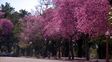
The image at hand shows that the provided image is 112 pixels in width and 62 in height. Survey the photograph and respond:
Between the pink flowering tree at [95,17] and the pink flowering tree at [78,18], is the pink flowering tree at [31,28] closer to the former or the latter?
the pink flowering tree at [78,18]

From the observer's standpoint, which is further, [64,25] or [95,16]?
[64,25]

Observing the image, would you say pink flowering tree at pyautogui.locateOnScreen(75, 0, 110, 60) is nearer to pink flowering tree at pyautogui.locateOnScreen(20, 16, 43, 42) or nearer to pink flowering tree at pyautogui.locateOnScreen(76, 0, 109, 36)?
pink flowering tree at pyautogui.locateOnScreen(76, 0, 109, 36)

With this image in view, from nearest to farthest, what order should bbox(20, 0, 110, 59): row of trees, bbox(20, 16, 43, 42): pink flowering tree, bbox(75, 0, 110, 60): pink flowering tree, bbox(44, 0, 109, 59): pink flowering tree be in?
bbox(75, 0, 110, 60): pink flowering tree < bbox(44, 0, 109, 59): pink flowering tree < bbox(20, 0, 110, 59): row of trees < bbox(20, 16, 43, 42): pink flowering tree

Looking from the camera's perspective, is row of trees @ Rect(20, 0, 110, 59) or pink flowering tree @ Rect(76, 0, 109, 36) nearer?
pink flowering tree @ Rect(76, 0, 109, 36)

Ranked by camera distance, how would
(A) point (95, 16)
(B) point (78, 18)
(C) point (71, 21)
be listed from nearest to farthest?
(A) point (95, 16)
(B) point (78, 18)
(C) point (71, 21)

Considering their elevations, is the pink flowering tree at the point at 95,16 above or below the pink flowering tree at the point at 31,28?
below

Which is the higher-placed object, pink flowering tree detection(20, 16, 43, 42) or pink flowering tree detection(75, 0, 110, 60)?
pink flowering tree detection(20, 16, 43, 42)

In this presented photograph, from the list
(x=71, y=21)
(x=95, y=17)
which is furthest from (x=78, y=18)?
(x=71, y=21)

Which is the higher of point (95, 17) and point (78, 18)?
point (78, 18)

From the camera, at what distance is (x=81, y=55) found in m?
66.9

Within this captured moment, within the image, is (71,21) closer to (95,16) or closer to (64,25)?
(64,25)

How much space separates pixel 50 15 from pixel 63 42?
8.64m

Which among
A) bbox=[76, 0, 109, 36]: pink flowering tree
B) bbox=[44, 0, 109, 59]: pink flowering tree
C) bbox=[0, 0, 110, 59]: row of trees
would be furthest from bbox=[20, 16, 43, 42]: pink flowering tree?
bbox=[76, 0, 109, 36]: pink flowering tree

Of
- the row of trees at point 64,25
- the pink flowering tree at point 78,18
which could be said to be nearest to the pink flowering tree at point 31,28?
the row of trees at point 64,25
